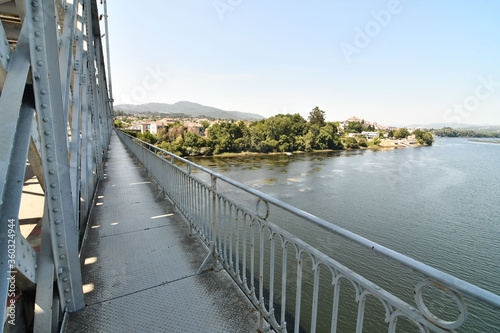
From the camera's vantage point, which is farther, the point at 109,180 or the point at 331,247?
the point at 331,247

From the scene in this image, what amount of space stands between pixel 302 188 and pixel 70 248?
Answer: 77.2 feet

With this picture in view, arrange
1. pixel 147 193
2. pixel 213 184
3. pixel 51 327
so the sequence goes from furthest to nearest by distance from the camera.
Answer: pixel 147 193 < pixel 213 184 < pixel 51 327

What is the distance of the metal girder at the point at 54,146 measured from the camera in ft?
5.74

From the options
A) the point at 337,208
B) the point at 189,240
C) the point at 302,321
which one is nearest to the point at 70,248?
the point at 189,240

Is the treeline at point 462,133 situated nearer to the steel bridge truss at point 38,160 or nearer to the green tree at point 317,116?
the green tree at point 317,116

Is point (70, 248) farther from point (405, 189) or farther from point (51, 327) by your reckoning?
point (405, 189)

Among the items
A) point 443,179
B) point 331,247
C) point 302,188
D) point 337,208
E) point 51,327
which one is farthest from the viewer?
point 443,179

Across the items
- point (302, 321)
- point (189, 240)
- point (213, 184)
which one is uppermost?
point (213, 184)

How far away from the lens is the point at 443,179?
29.6 metres

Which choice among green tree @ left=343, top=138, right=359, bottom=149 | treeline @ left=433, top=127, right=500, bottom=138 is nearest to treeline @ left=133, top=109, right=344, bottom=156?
green tree @ left=343, top=138, right=359, bottom=149
